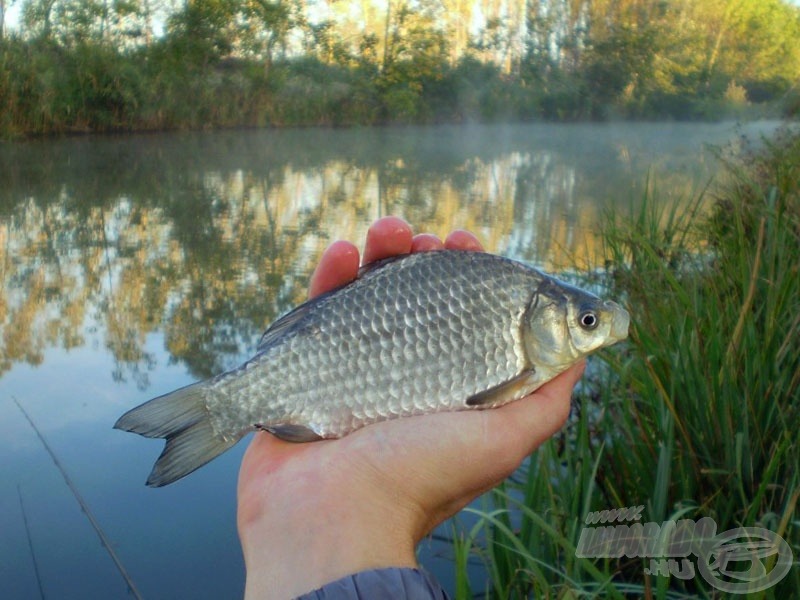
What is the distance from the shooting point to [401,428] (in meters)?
1.30

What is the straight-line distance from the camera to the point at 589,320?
126 cm

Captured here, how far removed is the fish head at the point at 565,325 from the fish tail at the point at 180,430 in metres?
0.49

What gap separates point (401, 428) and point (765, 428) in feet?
2.96

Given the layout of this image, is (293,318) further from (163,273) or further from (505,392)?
(163,273)

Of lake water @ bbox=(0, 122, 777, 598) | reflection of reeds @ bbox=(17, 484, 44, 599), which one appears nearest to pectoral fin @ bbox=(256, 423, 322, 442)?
lake water @ bbox=(0, 122, 777, 598)

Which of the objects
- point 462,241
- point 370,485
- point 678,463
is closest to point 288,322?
point 370,485

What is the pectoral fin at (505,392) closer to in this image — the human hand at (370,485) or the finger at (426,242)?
the human hand at (370,485)

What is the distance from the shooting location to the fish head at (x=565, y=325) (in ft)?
4.05

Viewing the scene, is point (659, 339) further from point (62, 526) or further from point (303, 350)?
point (62, 526)

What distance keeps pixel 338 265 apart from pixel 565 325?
1.58 feet

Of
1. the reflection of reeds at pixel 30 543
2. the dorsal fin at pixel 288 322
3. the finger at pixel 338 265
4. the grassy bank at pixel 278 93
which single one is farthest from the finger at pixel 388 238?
the grassy bank at pixel 278 93

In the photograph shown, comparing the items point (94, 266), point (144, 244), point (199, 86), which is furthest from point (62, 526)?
point (199, 86)

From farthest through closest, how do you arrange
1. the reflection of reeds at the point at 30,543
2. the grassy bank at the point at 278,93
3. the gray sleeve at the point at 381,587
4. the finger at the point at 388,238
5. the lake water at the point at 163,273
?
the grassy bank at the point at 278,93 → the lake water at the point at 163,273 → the reflection of reeds at the point at 30,543 → the finger at the point at 388,238 → the gray sleeve at the point at 381,587

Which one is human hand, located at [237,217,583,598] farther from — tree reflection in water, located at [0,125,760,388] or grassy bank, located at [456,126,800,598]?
tree reflection in water, located at [0,125,760,388]
